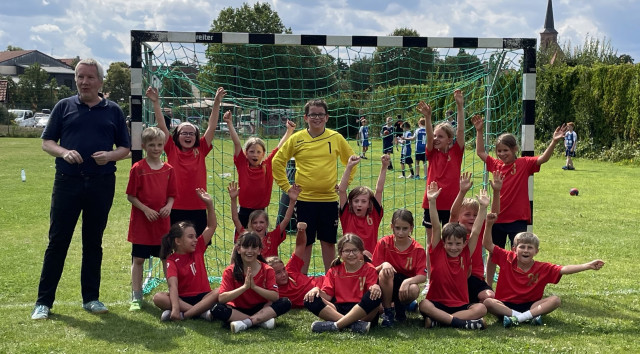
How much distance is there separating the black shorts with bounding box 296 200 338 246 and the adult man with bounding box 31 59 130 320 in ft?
5.74

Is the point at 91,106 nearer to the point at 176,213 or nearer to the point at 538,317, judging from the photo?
the point at 176,213

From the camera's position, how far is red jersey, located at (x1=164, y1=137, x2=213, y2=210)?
19.3ft

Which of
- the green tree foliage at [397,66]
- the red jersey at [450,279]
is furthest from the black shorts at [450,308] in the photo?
the green tree foliage at [397,66]

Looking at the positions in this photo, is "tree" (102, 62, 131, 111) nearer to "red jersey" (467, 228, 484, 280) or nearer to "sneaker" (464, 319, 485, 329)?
"red jersey" (467, 228, 484, 280)

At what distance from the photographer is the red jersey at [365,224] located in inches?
226

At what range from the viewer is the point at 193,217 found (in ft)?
19.5

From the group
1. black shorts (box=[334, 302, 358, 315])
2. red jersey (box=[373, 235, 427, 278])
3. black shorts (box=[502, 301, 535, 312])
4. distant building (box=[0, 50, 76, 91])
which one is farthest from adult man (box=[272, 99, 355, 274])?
distant building (box=[0, 50, 76, 91])

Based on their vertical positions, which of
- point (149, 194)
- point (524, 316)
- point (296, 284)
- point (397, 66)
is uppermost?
point (397, 66)

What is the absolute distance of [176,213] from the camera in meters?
5.93

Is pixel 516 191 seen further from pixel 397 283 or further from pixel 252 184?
pixel 252 184

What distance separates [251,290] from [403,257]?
132cm

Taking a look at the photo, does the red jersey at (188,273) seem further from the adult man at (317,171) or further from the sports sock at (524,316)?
the sports sock at (524,316)

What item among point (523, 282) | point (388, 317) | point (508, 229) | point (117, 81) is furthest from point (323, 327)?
point (117, 81)

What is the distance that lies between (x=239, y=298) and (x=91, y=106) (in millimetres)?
2013
